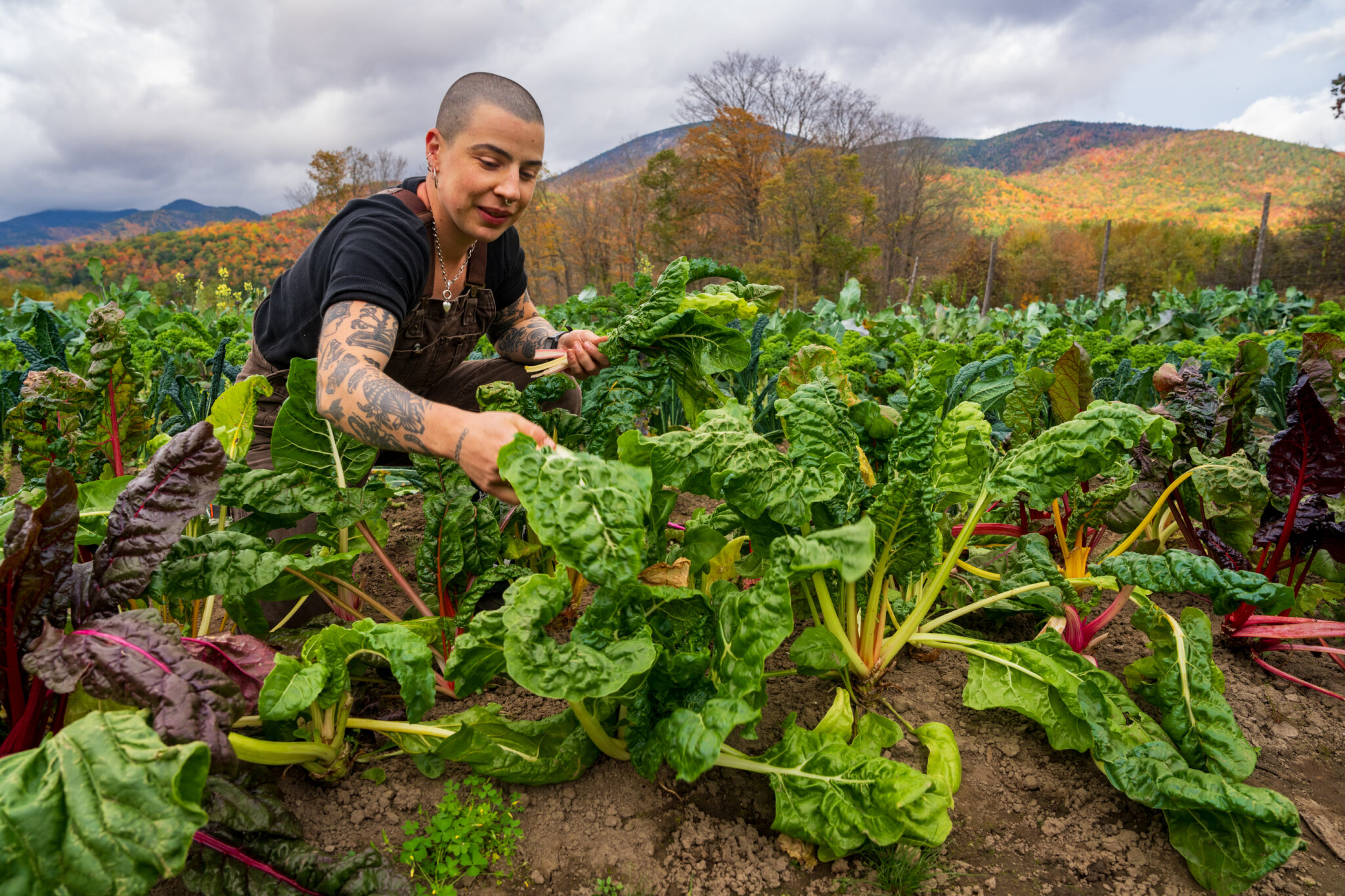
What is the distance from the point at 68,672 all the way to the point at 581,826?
2.96ft

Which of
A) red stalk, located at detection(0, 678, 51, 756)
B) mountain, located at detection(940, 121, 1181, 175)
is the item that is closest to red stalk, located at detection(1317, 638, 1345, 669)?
red stalk, located at detection(0, 678, 51, 756)

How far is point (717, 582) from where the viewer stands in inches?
58.3

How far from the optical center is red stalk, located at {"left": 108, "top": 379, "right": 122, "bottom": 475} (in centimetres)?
173

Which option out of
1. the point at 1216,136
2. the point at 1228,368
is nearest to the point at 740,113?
the point at 1228,368

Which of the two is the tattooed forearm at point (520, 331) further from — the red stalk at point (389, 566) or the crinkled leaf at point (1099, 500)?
the crinkled leaf at point (1099, 500)

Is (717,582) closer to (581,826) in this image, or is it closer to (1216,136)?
(581,826)

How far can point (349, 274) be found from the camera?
1782mm

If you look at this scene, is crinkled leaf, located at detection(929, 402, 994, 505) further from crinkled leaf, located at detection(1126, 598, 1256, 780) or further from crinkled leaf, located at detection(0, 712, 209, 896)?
crinkled leaf, located at detection(0, 712, 209, 896)

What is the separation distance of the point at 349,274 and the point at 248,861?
1343 millimetres

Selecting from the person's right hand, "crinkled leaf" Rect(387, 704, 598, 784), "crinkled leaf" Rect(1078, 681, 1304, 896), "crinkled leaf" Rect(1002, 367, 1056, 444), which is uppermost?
the person's right hand

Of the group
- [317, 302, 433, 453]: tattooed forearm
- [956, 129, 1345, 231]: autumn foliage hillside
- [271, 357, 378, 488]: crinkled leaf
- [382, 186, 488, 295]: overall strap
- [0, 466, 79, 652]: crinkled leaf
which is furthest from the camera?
[956, 129, 1345, 231]: autumn foliage hillside

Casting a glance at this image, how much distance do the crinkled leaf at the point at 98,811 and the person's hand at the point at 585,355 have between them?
1.34 meters

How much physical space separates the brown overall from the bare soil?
862 mm

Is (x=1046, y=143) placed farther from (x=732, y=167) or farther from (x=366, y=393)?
(x=366, y=393)
